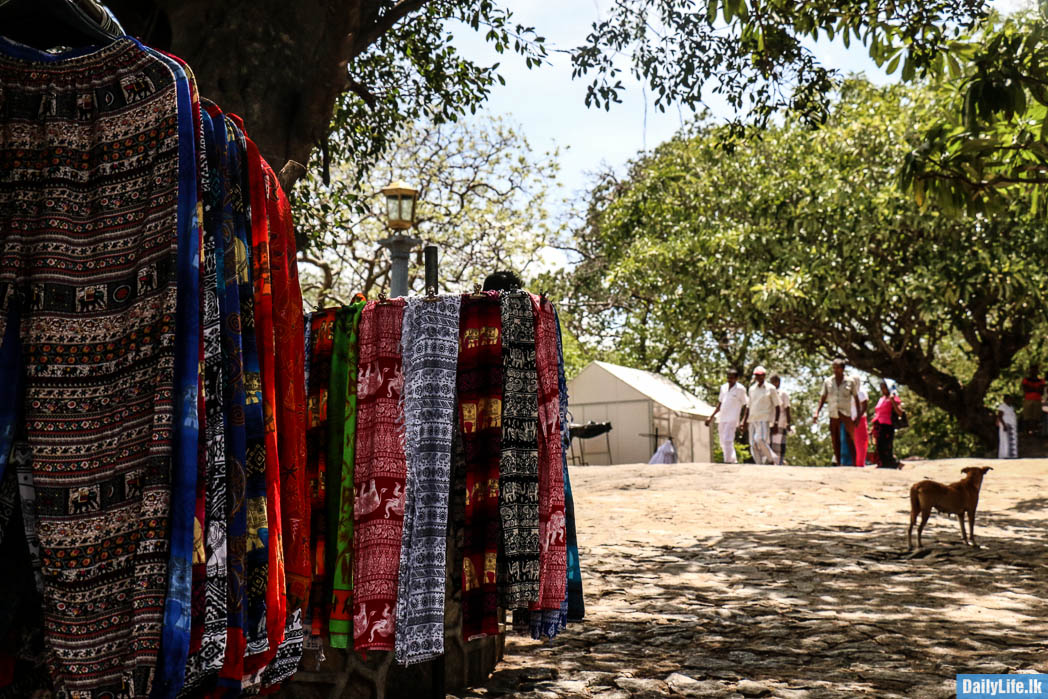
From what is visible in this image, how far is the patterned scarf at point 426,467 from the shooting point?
3.64 m

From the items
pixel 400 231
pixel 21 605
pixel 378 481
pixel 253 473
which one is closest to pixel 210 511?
pixel 253 473

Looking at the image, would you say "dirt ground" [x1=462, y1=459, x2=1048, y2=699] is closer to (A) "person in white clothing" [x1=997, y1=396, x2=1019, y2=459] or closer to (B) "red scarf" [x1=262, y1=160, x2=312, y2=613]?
(B) "red scarf" [x1=262, y1=160, x2=312, y2=613]

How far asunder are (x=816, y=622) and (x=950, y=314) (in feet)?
50.1

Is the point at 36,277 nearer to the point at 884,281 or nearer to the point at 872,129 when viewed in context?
the point at 884,281

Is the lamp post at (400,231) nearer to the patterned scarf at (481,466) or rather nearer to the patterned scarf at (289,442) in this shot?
the patterned scarf at (481,466)

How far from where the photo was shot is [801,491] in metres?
12.6

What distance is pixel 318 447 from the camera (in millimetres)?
3840

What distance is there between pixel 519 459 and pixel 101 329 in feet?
7.73

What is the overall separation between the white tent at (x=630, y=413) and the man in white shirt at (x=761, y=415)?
313 cm

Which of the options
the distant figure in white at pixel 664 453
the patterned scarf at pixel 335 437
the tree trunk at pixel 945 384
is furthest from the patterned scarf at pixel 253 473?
the tree trunk at pixel 945 384

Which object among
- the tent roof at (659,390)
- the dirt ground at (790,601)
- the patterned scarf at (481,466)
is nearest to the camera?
the patterned scarf at (481,466)

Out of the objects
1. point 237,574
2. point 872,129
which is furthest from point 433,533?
point 872,129

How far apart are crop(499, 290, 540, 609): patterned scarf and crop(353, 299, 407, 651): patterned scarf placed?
0.47 meters

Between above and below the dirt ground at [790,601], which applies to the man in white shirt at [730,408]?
above
